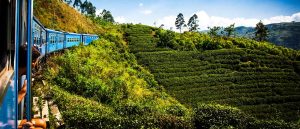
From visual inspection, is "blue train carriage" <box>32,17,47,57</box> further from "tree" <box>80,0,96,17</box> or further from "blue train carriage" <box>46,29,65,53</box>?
"tree" <box>80,0,96,17</box>

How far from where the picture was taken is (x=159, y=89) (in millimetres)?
40250

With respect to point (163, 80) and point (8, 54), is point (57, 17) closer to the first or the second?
point (163, 80)

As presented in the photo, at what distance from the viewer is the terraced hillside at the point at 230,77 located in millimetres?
39656

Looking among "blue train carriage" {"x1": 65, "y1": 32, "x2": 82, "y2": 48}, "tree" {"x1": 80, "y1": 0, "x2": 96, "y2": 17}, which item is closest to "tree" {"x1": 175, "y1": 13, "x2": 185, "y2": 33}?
"tree" {"x1": 80, "y1": 0, "x2": 96, "y2": 17}

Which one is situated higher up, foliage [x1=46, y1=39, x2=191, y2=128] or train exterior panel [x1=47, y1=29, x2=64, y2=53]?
train exterior panel [x1=47, y1=29, x2=64, y2=53]

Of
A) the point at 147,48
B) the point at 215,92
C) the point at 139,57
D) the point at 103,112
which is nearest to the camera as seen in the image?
the point at 103,112

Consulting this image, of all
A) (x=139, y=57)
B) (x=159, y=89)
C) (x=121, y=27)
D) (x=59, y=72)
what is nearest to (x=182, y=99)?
(x=159, y=89)

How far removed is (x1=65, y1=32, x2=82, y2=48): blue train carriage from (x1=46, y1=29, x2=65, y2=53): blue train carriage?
6.69ft

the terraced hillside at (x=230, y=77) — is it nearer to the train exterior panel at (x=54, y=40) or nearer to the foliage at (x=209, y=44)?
the foliage at (x=209, y=44)

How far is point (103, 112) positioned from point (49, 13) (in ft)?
122

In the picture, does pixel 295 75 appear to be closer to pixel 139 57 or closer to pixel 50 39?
pixel 139 57

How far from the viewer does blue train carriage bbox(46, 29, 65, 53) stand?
1995 centimetres

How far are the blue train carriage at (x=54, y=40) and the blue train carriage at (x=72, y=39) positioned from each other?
2.04 meters

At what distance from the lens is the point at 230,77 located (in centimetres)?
4584
